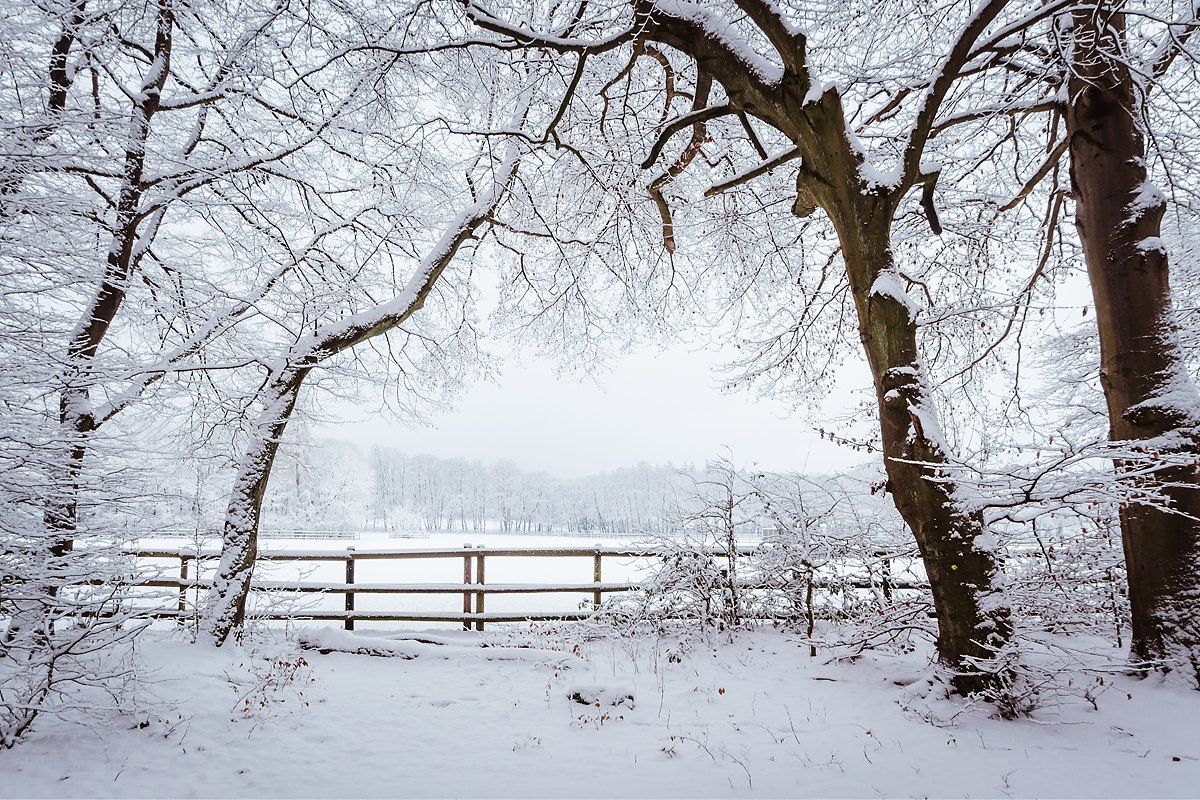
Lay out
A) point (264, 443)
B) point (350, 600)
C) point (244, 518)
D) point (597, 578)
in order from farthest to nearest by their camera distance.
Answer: point (350, 600) < point (597, 578) < point (264, 443) < point (244, 518)

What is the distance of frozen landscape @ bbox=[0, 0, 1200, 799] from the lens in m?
3.14

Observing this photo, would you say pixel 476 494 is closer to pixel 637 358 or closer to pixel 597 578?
pixel 637 358

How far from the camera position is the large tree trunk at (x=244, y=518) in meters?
5.94

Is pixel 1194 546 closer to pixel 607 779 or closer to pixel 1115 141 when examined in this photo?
pixel 1115 141

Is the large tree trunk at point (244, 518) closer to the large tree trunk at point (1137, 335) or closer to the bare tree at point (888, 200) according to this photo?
the bare tree at point (888, 200)

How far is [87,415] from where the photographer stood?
17.2ft

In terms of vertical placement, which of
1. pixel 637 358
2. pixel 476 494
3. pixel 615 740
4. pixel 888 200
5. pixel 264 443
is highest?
pixel 637 358

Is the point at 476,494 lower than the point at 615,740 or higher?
higher

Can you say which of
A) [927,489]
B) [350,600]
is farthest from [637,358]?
[927,489]

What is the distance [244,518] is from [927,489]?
677 cm

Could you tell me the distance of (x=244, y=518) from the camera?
242 inches

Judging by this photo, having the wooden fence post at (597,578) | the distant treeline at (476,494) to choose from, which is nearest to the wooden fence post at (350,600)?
the wooden fence post at (597,578)

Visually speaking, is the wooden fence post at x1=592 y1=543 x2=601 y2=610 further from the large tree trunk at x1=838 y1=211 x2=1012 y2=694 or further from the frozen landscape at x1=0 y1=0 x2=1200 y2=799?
the large tree trunk at x1=838 y1=211 x2=1012 y2=694

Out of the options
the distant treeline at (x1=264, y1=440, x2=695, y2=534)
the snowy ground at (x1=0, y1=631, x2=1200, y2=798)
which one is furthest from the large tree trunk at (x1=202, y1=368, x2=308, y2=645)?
the distant treeline at (x1=264, y1=440, x2=695, y2=534)
